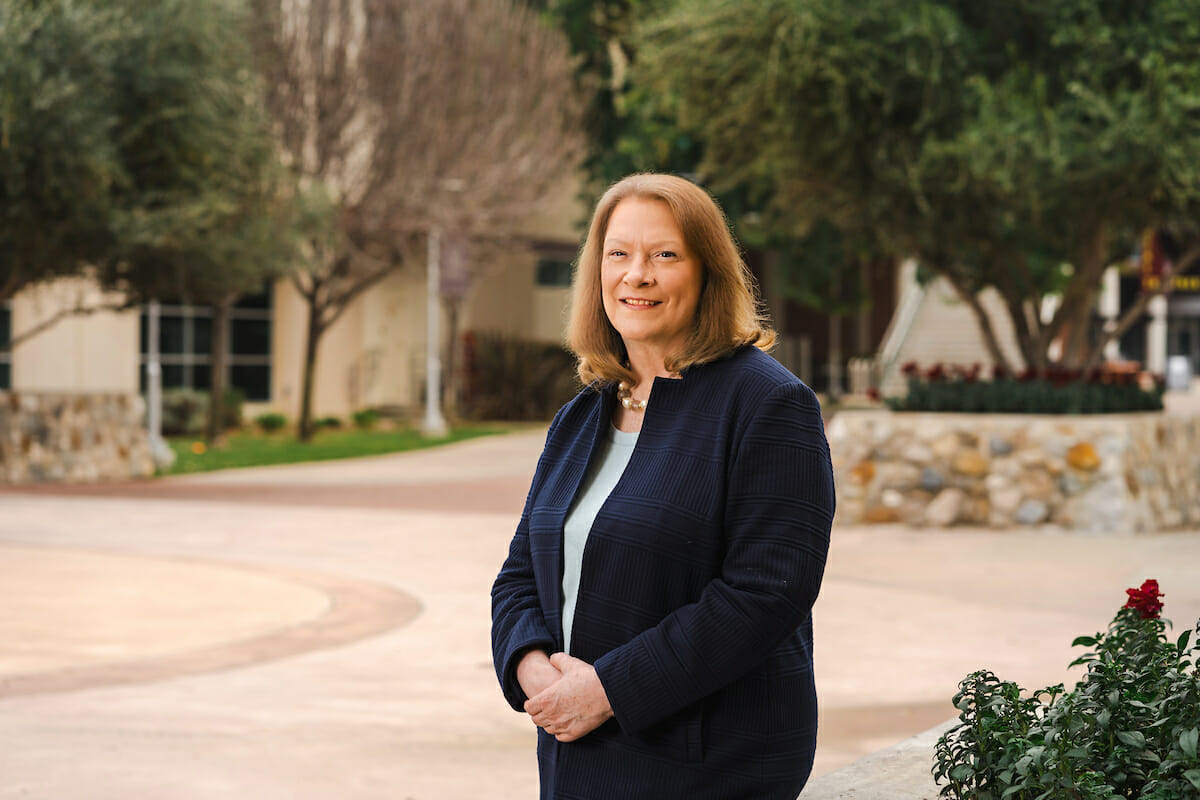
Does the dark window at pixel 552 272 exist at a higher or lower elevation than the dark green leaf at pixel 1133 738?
higher

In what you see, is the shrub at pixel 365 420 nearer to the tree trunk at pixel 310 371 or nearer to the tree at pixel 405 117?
Answer: the tree at pixel 405 117

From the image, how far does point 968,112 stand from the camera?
520 inches

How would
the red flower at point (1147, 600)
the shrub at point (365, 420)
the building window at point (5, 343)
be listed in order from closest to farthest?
1. the red flower at point (1147, 600)
2. the building window at point (5, 343)
3. the shrub at point (365, 420)

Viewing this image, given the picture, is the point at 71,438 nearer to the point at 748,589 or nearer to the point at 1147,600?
the point at 1147,600

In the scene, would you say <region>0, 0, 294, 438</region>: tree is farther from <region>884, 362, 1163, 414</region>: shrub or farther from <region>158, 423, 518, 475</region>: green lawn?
<region>884, 362, 1163, 414</region>: shrub

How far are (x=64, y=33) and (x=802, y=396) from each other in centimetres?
1529

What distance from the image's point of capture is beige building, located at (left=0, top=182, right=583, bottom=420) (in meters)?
28.6

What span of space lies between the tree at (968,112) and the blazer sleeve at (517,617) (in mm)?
9843

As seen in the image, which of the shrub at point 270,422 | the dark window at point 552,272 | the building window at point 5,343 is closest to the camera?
the building window at point 5,343

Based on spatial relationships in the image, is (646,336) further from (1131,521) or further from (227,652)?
(1131,521)

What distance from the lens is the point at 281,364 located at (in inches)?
1324

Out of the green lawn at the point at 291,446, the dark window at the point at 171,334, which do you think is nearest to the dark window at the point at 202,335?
the dark window at the point at 171,334

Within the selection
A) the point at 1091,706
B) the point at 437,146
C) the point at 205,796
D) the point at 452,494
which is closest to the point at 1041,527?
the point at 452,494

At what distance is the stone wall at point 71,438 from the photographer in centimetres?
1834
